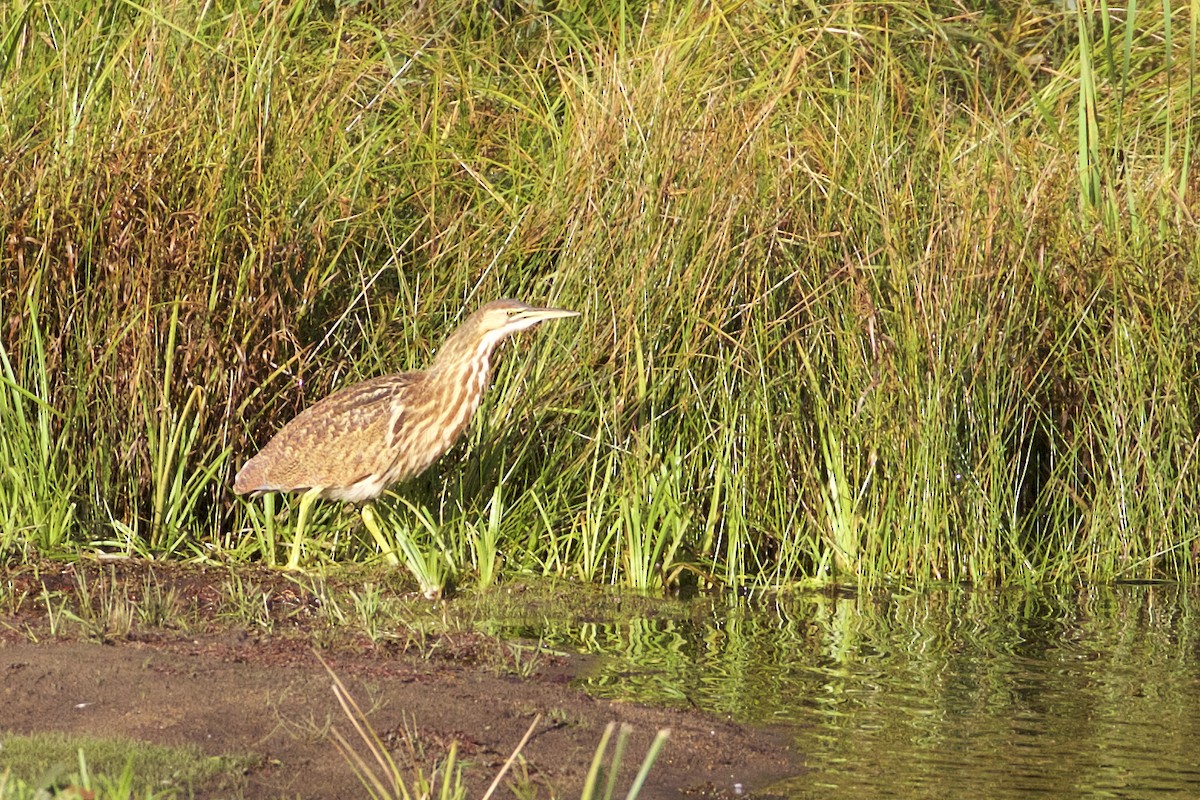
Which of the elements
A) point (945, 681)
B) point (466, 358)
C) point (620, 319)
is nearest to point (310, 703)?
point (945, 681)

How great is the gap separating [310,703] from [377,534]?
6.78ft

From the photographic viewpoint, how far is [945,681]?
16.7 ft

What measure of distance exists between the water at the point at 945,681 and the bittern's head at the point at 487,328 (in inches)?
40.9

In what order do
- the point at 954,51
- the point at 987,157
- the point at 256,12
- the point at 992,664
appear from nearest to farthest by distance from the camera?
1. the point at 992,664
2. the point at 987,157
3. the point at 256,12
4. the point at 954,51

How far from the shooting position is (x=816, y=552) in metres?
6.44

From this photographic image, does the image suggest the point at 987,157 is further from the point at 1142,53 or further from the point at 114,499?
the point at 114,499

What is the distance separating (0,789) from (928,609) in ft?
12.3

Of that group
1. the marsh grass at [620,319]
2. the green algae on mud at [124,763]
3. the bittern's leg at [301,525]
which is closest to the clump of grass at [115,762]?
the green algae on mud at [124,763]

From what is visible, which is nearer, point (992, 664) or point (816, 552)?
point (992, 664)

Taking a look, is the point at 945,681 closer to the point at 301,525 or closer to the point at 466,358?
the point at 466,358

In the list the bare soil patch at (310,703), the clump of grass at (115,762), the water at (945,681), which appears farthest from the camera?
the water at (945,681)

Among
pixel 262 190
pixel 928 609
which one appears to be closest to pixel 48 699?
pixel 262 190

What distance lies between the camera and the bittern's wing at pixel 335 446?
599 cm

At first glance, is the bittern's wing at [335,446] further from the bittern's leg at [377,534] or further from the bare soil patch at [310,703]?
the bare soil patch at [310,703]
